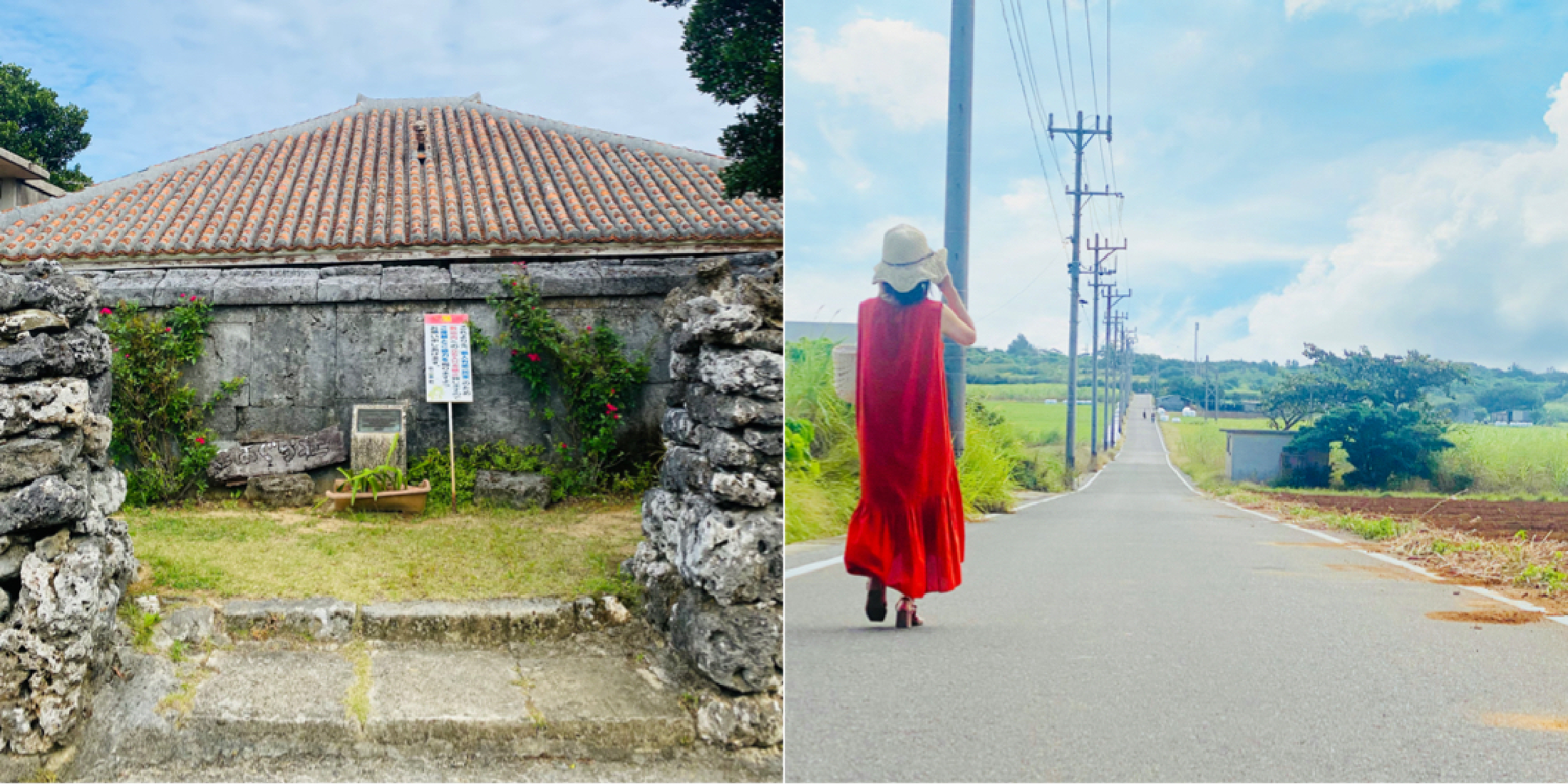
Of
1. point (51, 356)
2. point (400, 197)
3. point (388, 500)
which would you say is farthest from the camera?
point (400, 197)

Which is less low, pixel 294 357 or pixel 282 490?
pixel 294 357

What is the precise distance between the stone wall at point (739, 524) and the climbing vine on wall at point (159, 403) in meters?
5.29

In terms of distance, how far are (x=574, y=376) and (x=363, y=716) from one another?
13.3 ft

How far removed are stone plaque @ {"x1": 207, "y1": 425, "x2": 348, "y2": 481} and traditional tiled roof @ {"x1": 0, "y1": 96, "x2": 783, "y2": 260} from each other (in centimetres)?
159

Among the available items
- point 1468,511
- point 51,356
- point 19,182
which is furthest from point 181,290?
point 1468,511

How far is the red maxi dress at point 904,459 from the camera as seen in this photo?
2123 millimetres

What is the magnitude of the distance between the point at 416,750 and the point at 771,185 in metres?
3.35

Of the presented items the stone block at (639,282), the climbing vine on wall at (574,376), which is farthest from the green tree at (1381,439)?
the climbing vine on wall at (574,376)

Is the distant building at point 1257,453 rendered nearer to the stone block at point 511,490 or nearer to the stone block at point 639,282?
the stone block at point 639,282

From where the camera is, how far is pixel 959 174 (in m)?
2.05

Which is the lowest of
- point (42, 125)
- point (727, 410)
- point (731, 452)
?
point (731, 452)

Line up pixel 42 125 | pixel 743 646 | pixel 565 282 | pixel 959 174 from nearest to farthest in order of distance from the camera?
pixel 959 174 < pixel 743 646 < pixel 565 282 < pixel 42 125

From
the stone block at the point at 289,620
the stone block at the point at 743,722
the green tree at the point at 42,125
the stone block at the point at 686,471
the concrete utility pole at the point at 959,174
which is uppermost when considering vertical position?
the green tree at the point at 42,125

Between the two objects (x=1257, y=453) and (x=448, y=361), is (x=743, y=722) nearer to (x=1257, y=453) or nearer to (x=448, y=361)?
(x=1257, y=453)
